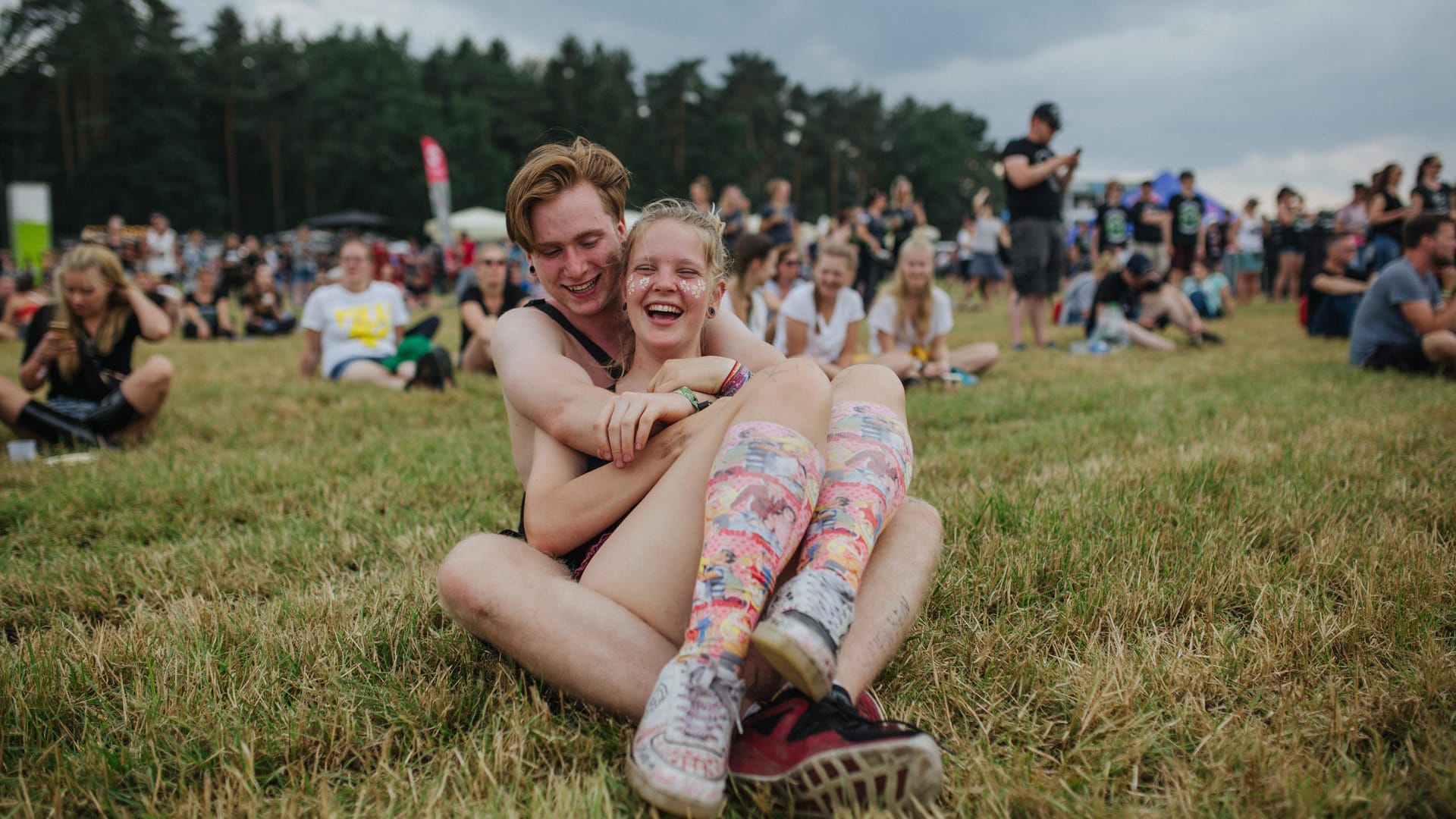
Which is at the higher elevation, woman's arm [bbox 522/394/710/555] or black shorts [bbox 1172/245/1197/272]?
black shorts [bbox 1172/245/1197/272]

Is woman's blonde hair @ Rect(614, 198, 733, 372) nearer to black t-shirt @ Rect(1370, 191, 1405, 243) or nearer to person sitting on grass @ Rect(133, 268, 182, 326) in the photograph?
person sitting on grass @ Rect(133, 268, 182, 326)

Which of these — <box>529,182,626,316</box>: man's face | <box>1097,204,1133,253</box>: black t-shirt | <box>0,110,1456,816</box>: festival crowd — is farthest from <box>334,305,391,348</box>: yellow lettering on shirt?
<box>1097,204,1133,253</box>: black t-shirt

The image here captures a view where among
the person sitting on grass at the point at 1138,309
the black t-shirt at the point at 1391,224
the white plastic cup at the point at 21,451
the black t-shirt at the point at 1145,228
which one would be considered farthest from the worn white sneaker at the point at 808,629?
the black t-shirt at the point at 1145,228

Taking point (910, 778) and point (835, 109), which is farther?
point (835, 109)

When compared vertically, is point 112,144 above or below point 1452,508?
above

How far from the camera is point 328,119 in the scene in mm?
52438

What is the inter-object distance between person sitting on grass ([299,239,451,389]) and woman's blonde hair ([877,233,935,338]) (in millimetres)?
4195

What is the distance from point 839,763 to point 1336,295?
1039 cm

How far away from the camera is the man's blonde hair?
2.23m

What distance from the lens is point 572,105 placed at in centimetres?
5775

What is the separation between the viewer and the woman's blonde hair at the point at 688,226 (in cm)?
218

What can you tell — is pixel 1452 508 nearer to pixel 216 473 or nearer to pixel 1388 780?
pixel 1388 780

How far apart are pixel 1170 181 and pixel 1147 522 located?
2031 centimetres

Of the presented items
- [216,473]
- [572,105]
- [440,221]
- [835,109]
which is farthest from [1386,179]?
[835,109]
